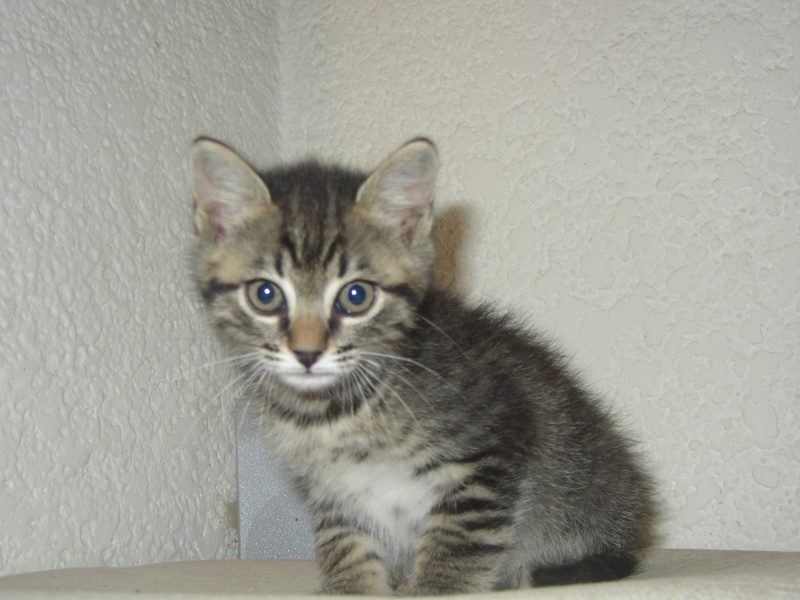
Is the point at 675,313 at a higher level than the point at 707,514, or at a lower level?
higher

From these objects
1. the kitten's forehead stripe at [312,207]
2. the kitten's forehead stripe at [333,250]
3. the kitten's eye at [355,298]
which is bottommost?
the kitten's eye at [355,298]

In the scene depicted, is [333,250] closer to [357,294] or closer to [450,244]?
[357,294]

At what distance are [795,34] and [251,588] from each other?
1.52m

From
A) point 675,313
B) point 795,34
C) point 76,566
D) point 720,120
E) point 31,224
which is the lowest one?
point 76,566

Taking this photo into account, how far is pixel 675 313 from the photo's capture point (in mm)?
1646

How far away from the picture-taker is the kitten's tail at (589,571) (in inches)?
48.9

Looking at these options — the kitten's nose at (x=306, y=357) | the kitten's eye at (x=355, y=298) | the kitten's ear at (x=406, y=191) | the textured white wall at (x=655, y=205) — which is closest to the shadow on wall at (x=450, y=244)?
the textured white wall at (x=655, y=205)

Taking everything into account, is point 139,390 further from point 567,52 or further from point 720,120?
point 720,120

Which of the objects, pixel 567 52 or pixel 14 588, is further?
pixel 567 52

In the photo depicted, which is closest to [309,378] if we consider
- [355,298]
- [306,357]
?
[306,357]

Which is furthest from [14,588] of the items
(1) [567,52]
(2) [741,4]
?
(2) [741,4]

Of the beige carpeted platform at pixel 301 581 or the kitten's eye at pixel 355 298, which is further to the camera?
the kitten's eye at pixel 355 298

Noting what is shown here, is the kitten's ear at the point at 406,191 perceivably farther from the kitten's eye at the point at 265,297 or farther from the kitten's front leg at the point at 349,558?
Answer: the kitten's front leg at the point at 349,558

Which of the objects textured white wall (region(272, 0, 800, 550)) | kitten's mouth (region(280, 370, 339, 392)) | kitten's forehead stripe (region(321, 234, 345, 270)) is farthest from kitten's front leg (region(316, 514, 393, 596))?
textured white wall (region(272, 0, 800, 550))
